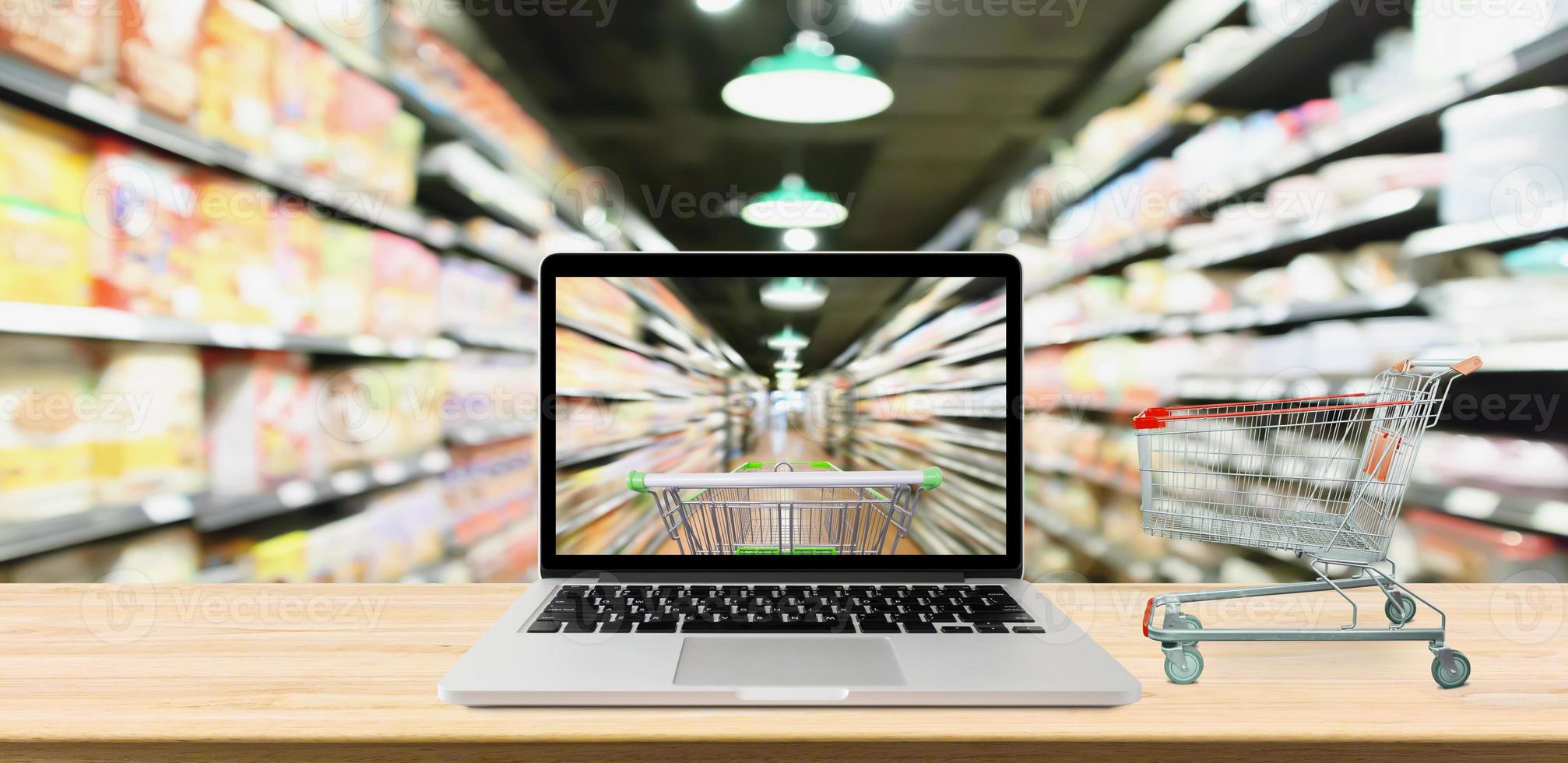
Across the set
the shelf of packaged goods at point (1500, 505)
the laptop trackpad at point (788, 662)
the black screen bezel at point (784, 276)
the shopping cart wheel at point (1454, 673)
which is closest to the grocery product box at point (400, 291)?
the black screen bezel at point (784, 276)

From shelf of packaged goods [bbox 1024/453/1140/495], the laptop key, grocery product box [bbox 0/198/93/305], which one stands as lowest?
the laptop key

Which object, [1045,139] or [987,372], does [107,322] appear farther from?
[1045,139]

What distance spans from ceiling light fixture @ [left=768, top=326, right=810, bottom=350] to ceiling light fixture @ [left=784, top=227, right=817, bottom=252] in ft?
1.11

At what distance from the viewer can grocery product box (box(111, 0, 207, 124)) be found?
1.48 metres

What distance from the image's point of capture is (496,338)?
1.78 metres

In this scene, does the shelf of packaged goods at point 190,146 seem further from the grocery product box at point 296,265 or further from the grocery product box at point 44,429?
the grocery product box at point 44,429

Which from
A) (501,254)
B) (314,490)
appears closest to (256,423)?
(314,490)

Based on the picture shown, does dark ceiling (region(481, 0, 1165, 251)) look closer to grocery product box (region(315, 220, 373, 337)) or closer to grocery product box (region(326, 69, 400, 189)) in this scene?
grocery product box (region(326, 69, 400, 189))

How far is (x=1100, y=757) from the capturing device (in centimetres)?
86

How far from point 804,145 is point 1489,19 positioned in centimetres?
144

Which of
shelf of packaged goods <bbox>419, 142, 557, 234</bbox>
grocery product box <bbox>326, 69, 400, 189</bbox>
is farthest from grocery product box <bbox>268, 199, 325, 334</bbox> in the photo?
shelf of packaged goods <bbox>419, 142, 557, 234</bbox>

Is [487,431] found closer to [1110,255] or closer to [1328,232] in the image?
[1110,255]

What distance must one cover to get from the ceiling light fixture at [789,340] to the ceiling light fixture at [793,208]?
0.38 metres

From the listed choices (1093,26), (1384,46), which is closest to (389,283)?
(1093,26)
